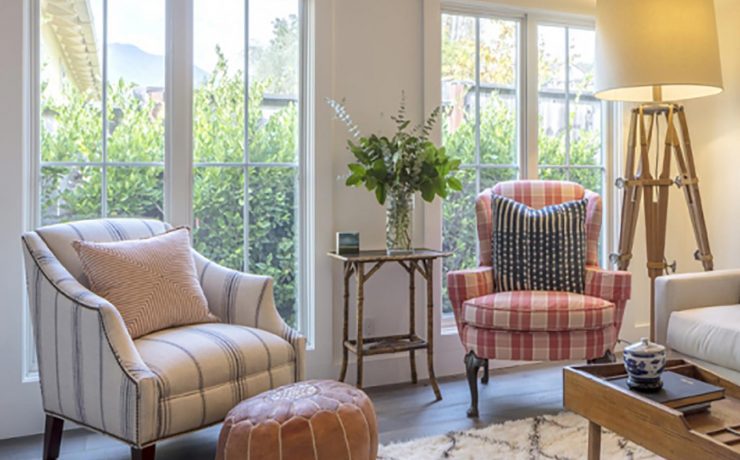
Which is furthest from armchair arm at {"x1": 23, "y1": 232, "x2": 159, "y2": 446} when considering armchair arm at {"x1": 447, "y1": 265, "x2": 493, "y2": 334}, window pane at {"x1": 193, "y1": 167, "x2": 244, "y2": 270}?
armchair arm at {"x1": 447, "y1": 265, "x2": 493, "y2": 334}

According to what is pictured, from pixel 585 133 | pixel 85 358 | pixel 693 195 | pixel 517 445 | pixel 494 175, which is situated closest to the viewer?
pixel 85 358

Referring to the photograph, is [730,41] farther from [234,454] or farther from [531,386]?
[234,454]

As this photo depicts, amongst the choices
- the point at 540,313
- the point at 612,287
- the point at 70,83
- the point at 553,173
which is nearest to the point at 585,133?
the point at 553,173

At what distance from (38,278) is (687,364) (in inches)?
87.5

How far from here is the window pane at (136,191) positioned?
9.16ft

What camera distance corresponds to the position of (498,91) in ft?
11.7

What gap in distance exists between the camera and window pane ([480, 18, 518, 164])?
3.54 meters

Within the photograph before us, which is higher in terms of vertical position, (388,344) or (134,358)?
(134,358)

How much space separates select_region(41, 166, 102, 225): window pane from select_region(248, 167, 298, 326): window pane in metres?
0.73

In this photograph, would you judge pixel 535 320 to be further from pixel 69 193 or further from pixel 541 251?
pixel 69 193

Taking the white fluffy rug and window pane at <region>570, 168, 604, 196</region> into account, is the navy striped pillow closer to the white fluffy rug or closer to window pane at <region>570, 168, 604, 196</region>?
the white fluffy rug

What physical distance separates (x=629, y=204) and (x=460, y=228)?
94cm

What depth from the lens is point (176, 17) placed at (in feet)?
9.26

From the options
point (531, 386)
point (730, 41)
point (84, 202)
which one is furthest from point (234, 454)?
point (730, 41)
